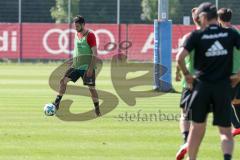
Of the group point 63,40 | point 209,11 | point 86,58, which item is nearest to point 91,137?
point 86,58

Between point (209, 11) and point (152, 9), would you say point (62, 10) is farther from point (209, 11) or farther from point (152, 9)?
point (209, 11)

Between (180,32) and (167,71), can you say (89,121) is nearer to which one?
(167,71)

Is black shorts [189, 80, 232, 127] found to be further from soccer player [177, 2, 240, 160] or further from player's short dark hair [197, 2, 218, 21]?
player's short dark hair [197, 2, 218, 21]

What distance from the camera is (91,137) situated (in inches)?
573

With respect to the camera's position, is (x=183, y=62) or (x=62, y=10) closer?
(x=183, y=62)

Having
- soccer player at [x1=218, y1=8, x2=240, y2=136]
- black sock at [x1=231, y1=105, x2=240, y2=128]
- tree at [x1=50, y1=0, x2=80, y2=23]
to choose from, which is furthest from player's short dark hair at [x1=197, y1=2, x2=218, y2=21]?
tree at [x1=50, y1=0, x2=80, y2=23]

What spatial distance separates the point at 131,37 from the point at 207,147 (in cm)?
3814

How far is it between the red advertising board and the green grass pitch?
2847 centimetres

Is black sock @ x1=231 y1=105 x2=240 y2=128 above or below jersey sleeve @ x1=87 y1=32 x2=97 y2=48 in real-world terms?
below

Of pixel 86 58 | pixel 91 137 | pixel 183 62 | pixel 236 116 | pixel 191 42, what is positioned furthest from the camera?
pixel 86 58

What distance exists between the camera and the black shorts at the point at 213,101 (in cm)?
1022

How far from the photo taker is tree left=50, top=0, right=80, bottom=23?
57594 millimetres

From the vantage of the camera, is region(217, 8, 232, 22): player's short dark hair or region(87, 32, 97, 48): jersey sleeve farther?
region(87, 32, 97, 48): jersey sleeve

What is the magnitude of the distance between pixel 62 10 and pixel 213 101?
48825mm
